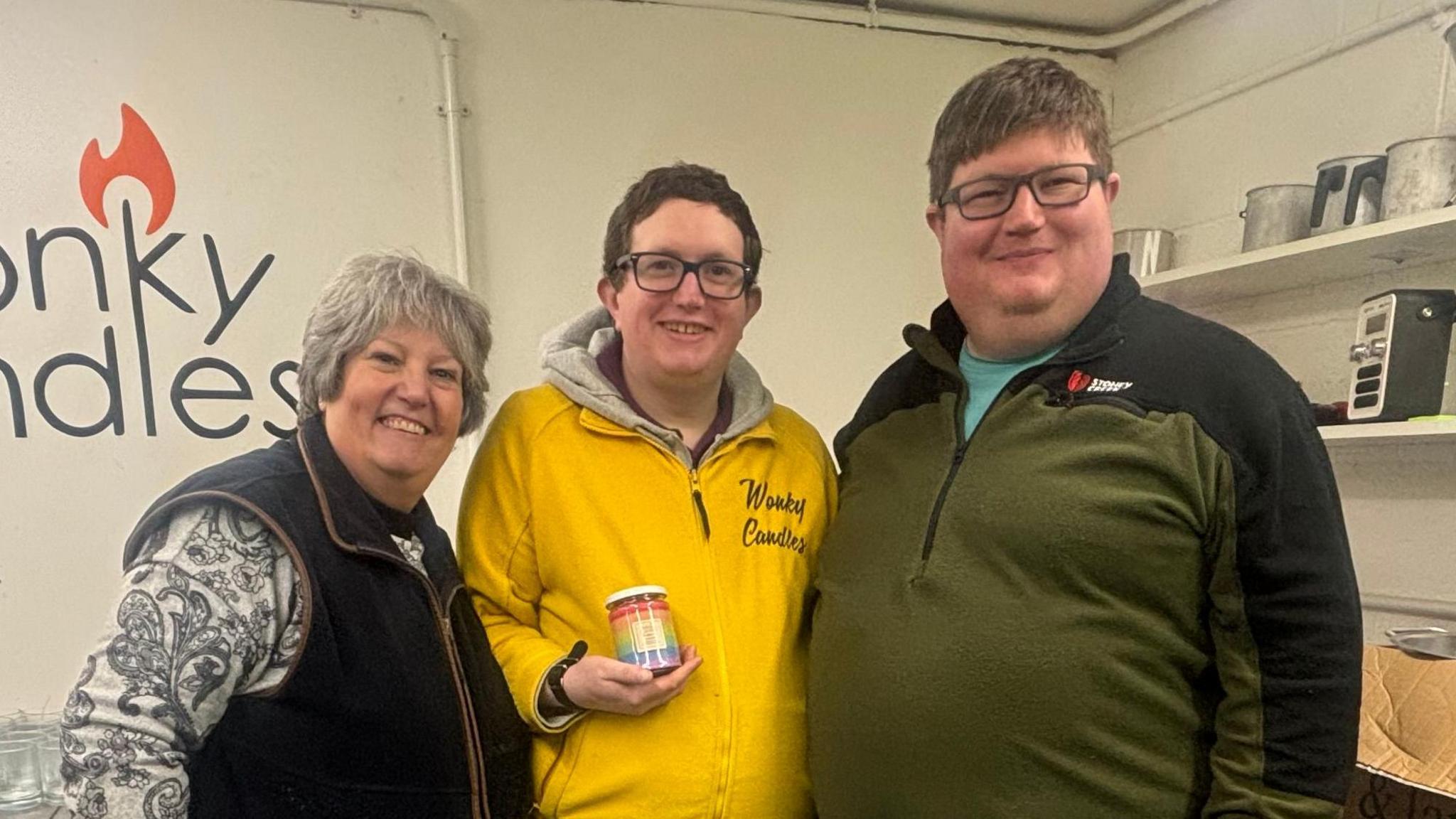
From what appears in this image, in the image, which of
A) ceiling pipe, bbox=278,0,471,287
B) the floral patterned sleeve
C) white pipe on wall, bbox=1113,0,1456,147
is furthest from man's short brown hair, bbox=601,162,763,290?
white pipe on wall, bbox=1113,0,1456,147

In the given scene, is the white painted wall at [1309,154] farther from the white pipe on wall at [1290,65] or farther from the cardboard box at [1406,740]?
the cardboard box at [1406,740]

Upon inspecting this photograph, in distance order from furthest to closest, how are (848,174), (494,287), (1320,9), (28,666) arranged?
1. (848,174)
2. (494,287)
3. (1320,9)
4. (28,666)

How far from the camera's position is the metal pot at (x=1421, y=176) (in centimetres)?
180

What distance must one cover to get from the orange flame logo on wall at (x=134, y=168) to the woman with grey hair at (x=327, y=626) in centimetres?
140

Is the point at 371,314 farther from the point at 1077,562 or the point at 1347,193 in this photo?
the point at 1347,193

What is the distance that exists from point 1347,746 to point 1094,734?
0.24 m

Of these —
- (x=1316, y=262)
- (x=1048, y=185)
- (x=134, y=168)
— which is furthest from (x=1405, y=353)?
(x=134, y=168)

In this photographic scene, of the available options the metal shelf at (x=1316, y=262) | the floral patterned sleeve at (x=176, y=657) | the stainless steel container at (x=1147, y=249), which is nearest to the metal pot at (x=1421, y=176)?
the metal shelf at (x=1316, y=262)

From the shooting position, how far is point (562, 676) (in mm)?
1151

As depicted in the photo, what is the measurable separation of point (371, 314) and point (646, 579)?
482 mm

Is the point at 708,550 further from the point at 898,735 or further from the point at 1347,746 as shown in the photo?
the point at 1347,746

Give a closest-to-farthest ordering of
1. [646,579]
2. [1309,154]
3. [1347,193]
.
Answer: [646,579] → [1347,193] → [1309,154]

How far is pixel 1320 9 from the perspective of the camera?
231 centimetres

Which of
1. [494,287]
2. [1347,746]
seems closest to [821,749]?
[1347,746]
